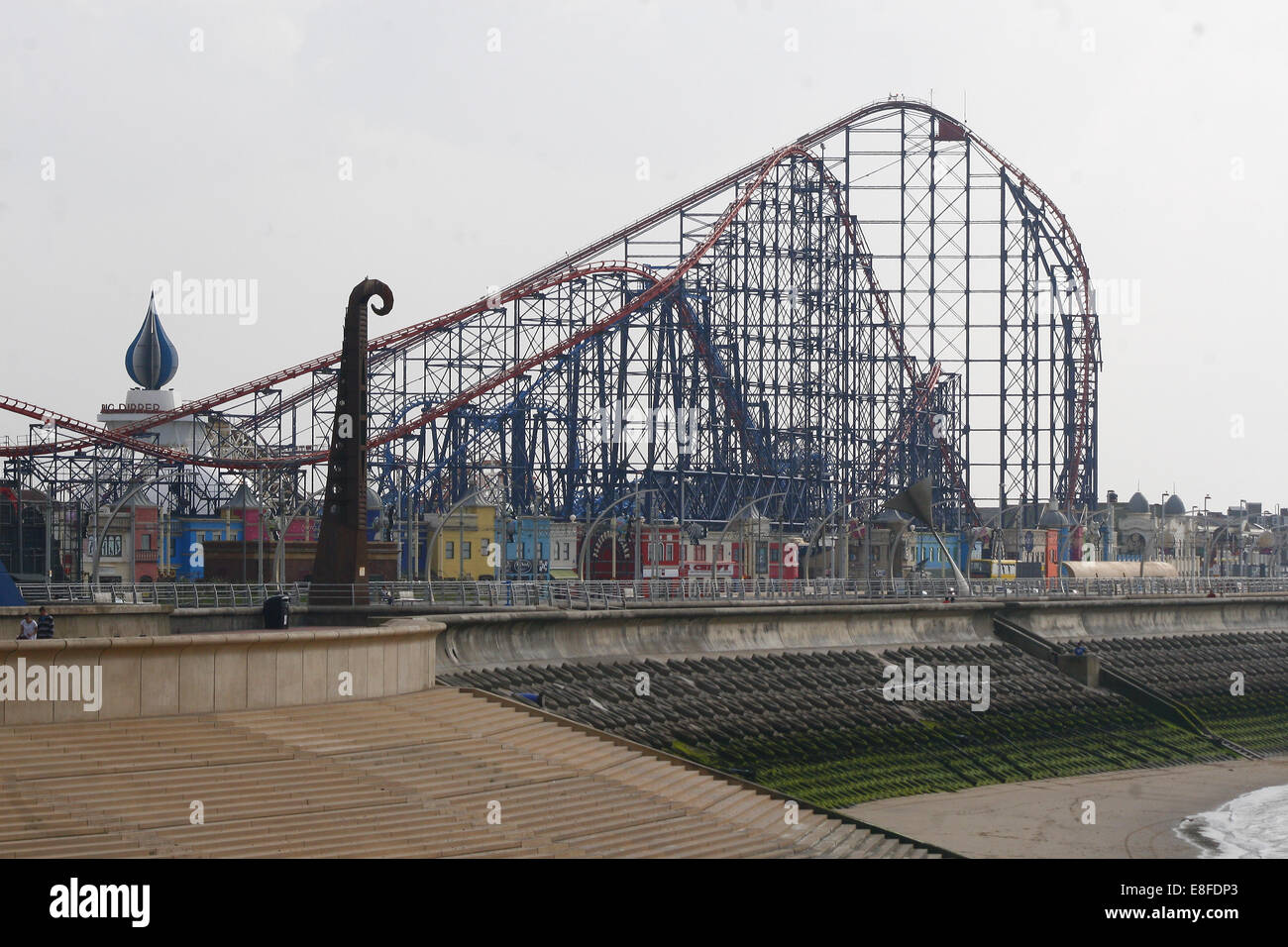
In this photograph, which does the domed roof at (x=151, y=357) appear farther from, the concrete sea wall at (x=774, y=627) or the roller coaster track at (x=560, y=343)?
the concrete sea wall at (x=774, y=627)

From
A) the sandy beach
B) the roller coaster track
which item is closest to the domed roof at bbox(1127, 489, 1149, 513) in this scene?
the roller coaster track

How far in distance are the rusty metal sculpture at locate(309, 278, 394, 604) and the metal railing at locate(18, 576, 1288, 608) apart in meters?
0.25

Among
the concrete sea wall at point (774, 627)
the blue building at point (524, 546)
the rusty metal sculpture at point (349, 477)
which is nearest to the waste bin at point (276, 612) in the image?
the concrete sea wall at point (774, 627)

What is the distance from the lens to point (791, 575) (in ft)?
215

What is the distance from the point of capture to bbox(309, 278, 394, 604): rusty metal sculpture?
109 feet

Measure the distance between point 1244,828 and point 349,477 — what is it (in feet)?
60.4

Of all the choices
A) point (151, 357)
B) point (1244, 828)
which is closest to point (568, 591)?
point (1244, 828)

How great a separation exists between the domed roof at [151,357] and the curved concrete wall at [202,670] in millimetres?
67817

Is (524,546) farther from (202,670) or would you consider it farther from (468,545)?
(202,670)

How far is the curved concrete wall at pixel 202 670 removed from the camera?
20.1 meters

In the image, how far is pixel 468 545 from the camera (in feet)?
198

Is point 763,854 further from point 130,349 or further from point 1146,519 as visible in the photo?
point 1146,519
